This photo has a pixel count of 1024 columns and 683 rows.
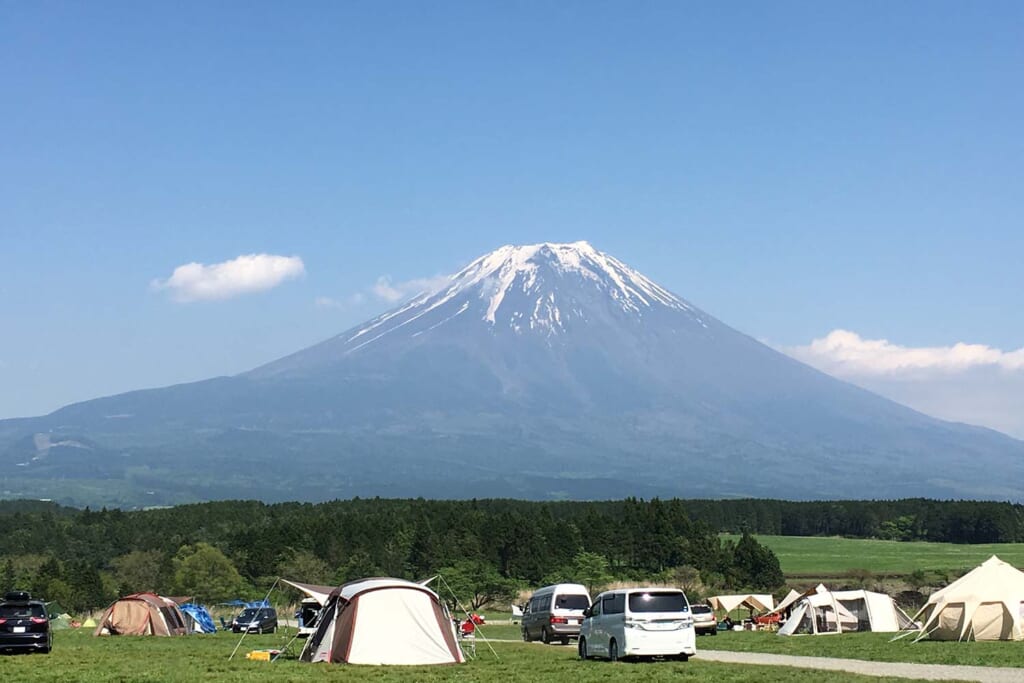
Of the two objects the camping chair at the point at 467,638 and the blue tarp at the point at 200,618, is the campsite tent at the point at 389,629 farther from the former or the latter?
the blue tarp at the point at 200,618

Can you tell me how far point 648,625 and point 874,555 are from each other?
93105 mm

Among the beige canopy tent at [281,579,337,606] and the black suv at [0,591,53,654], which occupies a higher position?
the beige canopy tent at [281,579,337,606]

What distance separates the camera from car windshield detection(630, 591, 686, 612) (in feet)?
87.6

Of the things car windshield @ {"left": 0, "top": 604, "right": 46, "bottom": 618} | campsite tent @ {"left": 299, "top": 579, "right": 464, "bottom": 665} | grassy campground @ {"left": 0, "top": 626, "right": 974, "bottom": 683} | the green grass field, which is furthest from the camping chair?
the green grass field

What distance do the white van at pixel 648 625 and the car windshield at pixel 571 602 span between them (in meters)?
9.91

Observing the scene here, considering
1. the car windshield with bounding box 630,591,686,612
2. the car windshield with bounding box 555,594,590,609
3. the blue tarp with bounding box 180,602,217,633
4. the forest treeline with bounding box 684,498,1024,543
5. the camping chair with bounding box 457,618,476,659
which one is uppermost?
the forest treeline with bounding box 684,498,1024,543

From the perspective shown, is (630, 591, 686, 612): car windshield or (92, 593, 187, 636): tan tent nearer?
(630, 591, 686, 612): car windshield

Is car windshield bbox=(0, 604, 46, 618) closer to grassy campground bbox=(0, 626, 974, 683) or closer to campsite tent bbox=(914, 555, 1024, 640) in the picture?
grassy campground bbox=(0, 626, 974, 683)

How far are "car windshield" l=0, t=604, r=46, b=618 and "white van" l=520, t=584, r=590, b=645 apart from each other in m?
13.9

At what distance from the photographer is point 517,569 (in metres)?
91.4

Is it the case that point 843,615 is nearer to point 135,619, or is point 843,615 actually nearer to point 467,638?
point 467,638

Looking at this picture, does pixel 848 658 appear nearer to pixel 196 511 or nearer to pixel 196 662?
pixel 196 662

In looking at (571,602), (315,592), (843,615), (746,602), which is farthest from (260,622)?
(746,602)

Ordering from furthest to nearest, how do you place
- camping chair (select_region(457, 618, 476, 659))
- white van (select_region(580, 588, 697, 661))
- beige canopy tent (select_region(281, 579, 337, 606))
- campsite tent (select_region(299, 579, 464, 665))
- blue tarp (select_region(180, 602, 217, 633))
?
blue tarp (select_region(180, 602, 217, 633)), beige canopy tent (select_region(281, 579, 337, 606)), camping chair (select_region(457, 618, 476, 659)), campsite tent (select_region(299, 579, 464, 665)), white van (select_region(580, 588, 697, 661))
